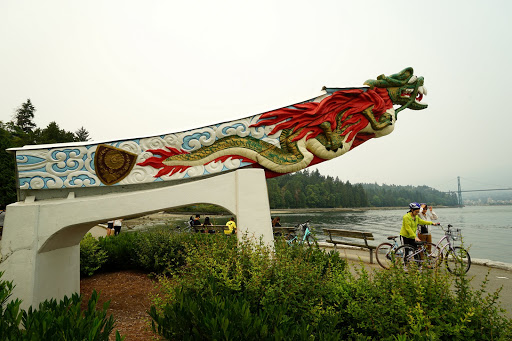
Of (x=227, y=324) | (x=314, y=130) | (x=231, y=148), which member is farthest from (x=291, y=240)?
(x=227, y=324)

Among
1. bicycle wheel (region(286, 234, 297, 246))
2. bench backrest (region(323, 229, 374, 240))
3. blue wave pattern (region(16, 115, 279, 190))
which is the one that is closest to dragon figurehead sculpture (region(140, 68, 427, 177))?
blue wave pattern (region(16, 115, 279, 190))

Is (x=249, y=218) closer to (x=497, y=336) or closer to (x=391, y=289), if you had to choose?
(x=391, y=289)

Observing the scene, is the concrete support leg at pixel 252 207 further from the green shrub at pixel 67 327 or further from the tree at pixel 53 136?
the tree at pixel 53 136

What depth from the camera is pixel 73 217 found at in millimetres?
4625

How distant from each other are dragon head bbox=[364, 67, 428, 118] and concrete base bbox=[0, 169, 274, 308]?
3.00 m

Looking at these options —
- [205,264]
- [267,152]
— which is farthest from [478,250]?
[205,264]

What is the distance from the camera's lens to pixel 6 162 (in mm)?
20547

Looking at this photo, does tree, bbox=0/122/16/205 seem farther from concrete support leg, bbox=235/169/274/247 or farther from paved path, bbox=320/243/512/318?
paved path, bbox=320/243/512/318

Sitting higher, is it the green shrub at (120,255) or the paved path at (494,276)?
the green shrub at (120,255)

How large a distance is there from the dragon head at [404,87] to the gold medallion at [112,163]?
450cm

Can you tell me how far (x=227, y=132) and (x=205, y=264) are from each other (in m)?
2.26

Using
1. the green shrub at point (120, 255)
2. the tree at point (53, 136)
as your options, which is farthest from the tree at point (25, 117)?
the green shrub at point (120, 255)

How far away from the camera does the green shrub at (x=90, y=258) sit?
6.95 meters

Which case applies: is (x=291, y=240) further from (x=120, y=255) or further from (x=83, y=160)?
(x=83, y=160)
